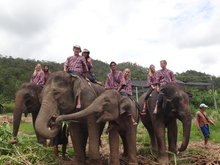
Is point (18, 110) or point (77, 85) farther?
point (18, 110)

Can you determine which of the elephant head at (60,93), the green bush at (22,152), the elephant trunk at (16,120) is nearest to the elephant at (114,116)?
the elephant head at (60,93)

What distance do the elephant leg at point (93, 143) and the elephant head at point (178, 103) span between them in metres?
1.94

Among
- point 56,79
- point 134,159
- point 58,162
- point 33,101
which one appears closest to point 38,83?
point 33,101

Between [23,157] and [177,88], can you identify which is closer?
[23,157]

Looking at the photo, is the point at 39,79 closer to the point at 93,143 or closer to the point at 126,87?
the point at 126,87

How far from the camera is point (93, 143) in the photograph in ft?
15.6

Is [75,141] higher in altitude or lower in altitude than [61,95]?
lower

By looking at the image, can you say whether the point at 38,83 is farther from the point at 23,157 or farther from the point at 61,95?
the point at 23,157

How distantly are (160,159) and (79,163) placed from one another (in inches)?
72.0

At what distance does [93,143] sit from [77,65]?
1.90 metres

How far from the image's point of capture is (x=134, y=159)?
5211 millimetres

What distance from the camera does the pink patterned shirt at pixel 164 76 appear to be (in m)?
6.99

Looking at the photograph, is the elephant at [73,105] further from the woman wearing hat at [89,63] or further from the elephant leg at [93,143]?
the woman wearing hat at [89,63]

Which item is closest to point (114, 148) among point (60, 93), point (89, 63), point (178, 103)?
point (60, 93)
